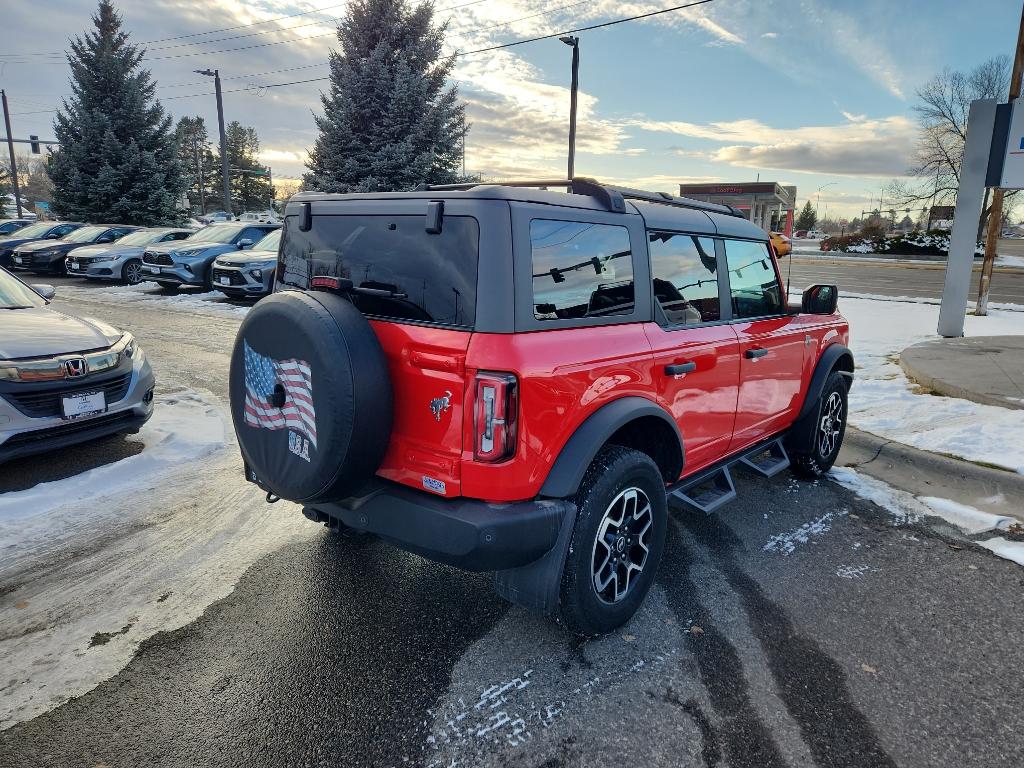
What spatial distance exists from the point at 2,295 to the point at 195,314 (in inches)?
295

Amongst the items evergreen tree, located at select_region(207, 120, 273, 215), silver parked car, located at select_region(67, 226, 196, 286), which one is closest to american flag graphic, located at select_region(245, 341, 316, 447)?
silver parked car, located at select_region(67, 226, 196, 286)

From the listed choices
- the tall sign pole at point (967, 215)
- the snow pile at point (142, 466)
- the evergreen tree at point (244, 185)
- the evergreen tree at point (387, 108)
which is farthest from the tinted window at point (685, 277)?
the evergreen tree at point (244, 185)

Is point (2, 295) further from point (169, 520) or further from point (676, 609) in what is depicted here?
point (676, 609)

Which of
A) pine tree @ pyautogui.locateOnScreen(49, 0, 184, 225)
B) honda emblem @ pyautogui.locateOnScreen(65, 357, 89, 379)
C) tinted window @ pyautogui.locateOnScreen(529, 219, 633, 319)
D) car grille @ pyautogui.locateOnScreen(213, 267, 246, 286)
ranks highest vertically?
pine tree @ pyautogui.locateOnScreen(49, 0, 184, 225)

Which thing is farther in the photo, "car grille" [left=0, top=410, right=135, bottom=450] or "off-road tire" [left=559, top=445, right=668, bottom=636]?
"car grille" [left=0, top=410, right=135, bottom=450]

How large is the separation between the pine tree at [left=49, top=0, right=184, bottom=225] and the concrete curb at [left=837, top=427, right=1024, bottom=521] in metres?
28.2

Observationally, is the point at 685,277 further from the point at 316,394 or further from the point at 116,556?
the point at 116,556

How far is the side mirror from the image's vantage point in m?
4.55

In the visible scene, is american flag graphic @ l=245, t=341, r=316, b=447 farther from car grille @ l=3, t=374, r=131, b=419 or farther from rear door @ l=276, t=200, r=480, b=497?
car grille @ l=3, t=374, r=131, b=419

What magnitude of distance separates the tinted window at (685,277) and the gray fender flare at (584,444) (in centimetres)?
71

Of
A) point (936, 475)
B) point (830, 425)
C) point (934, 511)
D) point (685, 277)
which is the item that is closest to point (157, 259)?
point (685, 277)

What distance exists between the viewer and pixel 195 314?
12500 millimetres

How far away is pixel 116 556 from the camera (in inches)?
139

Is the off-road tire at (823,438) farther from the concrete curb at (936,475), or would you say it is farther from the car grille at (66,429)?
the car grille at (66,429)
